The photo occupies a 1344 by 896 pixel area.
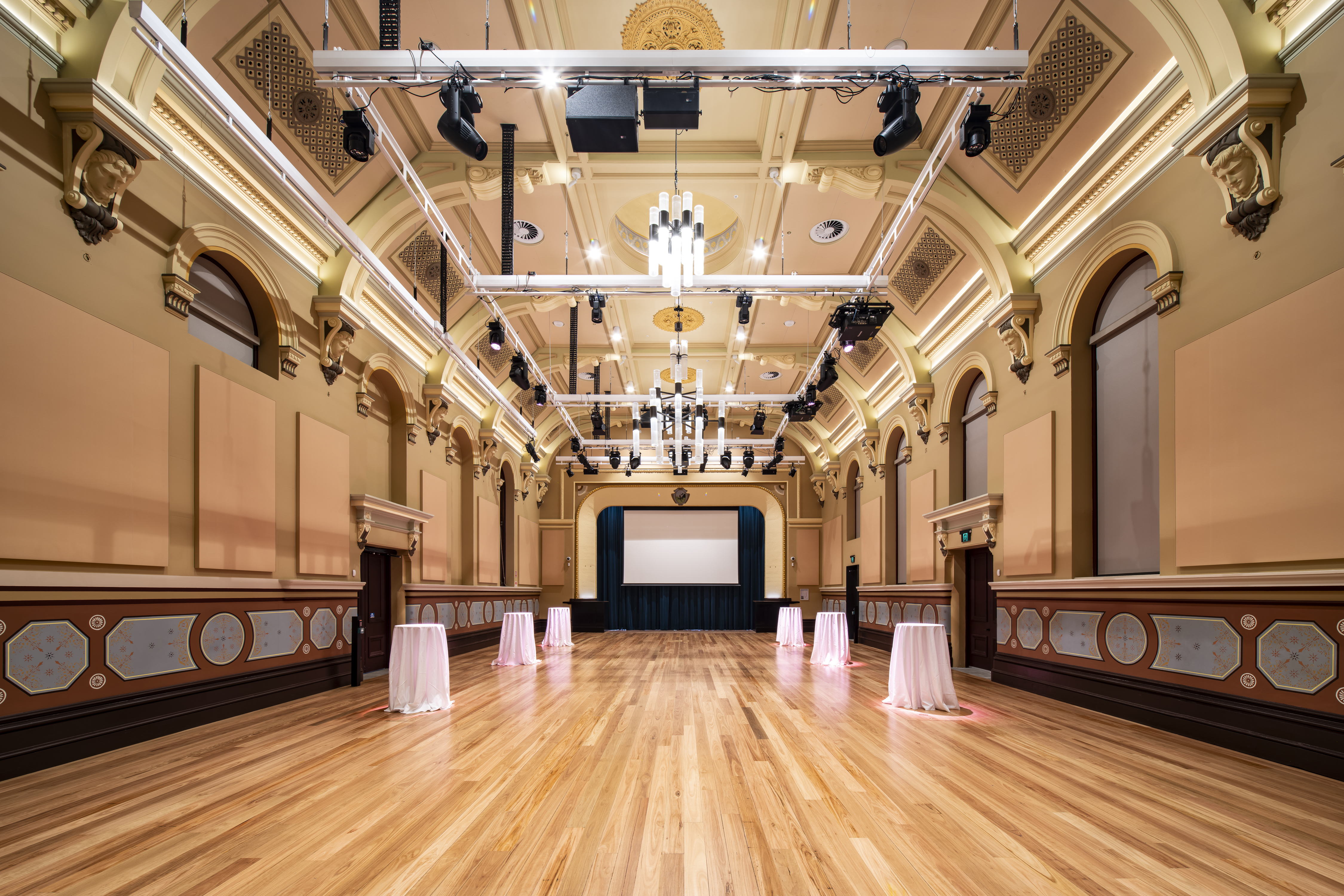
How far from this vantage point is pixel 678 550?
65.4 feet

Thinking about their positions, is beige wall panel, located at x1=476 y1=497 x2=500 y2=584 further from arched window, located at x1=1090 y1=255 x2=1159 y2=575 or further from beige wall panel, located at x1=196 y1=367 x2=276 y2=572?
arched window, located at x1=1090 y1=255 x2=1159 y2=575

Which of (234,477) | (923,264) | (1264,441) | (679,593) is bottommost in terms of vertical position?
(679,593)

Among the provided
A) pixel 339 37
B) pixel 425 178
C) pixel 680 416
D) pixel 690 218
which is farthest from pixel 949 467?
pixel 339 37

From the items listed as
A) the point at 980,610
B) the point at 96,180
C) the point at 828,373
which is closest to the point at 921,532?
the point at 980,610

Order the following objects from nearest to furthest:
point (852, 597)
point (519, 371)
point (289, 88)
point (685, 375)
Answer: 1. point (289, 88)
2. point (519, 371)
3. point (685, 375)
4. point (852, 597)

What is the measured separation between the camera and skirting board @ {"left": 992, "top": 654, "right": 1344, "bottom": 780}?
12.9 ft

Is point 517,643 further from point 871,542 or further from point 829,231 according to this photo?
point 871,542

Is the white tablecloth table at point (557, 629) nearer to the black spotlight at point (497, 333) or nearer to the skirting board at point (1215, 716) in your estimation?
the black spotlight at point (497, 333)

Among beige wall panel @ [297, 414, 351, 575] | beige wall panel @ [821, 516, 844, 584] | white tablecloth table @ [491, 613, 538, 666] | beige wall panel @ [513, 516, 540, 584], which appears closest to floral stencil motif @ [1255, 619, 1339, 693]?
beige wall panel @ [297, 414, 351, 575]

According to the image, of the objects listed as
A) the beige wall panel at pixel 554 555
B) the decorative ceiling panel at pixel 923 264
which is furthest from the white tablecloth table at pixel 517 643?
the beige wall panel at pixel 554 555

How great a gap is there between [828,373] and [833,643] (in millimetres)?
3727

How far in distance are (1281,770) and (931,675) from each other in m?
2.37

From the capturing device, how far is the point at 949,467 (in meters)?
10.2

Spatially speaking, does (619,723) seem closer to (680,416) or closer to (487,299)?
(487,299)
